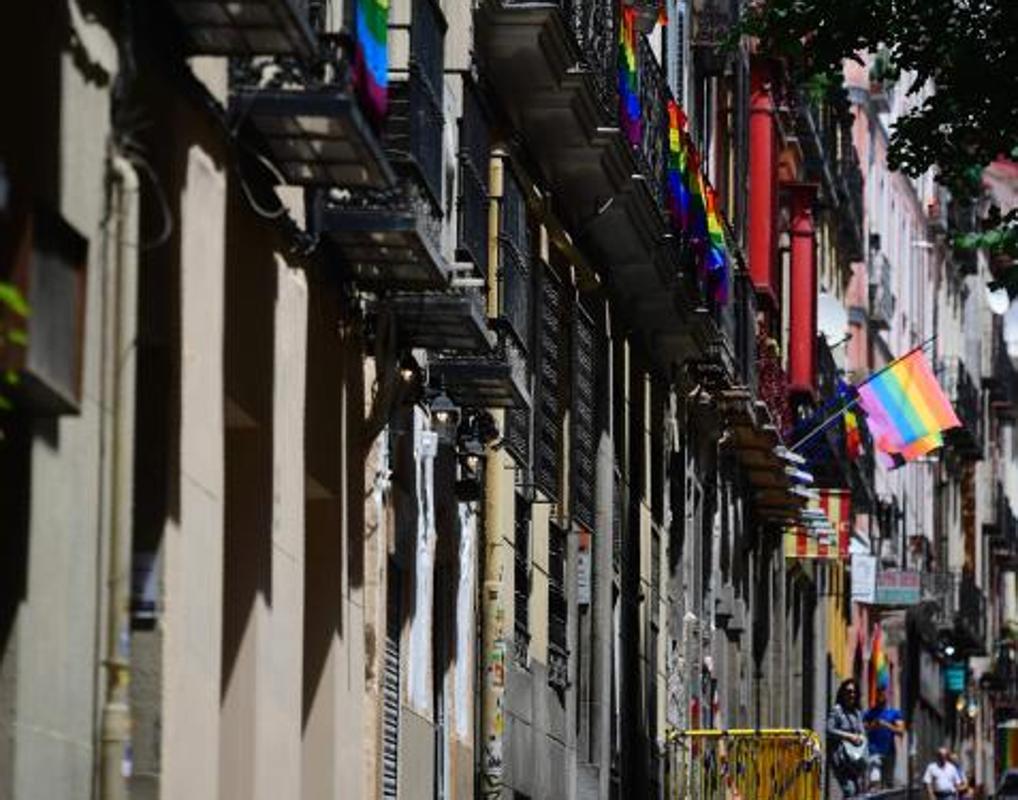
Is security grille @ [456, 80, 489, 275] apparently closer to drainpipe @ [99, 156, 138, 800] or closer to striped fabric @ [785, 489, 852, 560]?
drainpipe @ [99, 156, 138, 800]

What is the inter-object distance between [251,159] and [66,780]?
414cm

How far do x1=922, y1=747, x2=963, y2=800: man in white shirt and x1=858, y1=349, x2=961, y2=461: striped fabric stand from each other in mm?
4453

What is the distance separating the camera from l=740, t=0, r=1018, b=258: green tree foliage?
25.9 meters

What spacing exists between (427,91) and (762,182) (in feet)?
88.1

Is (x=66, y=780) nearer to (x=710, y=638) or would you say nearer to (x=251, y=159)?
(x=251, y=159)

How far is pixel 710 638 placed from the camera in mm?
43469

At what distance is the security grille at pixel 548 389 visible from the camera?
29750mm

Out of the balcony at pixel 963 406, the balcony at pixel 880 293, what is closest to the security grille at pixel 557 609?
the balcony at pixel 880 293

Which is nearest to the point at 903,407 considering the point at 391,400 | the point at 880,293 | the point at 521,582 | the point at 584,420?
the point at 584,420

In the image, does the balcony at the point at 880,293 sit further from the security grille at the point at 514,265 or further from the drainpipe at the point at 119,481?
the drainpipe at the point at 119,481

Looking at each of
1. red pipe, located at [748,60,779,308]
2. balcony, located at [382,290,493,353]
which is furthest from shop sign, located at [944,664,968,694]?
balcony, located at [382,290,493,353]

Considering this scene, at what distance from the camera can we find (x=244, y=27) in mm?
16141

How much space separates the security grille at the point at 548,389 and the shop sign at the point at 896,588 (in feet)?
113

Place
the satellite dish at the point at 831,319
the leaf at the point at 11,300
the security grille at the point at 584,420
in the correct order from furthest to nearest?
the satellite dish at the point at 831,319 → the security grille at the point at 584,420 → the leaf at the point at 11,300
